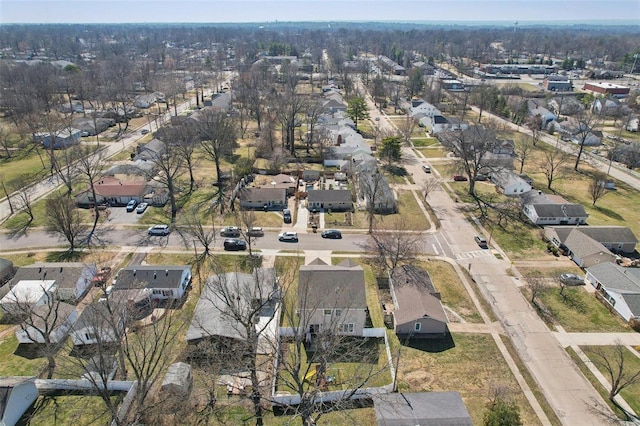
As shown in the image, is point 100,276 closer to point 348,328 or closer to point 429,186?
point 348,328

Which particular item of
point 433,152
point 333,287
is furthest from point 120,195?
point 433,152

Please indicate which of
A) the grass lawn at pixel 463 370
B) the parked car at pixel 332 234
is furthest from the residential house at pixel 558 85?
the grass lawn at pixel 463 370

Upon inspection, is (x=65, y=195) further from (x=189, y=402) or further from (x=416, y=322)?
(x=416, y=322)

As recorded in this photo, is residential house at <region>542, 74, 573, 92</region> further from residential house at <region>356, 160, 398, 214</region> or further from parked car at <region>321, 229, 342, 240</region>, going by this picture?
parked car at <region>321, 229, 342, 240</region>

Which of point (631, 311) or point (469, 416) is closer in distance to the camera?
point (469, 416)

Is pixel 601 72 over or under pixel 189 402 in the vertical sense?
over

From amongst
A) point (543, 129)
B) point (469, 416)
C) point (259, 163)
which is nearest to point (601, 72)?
point (543, 129)
